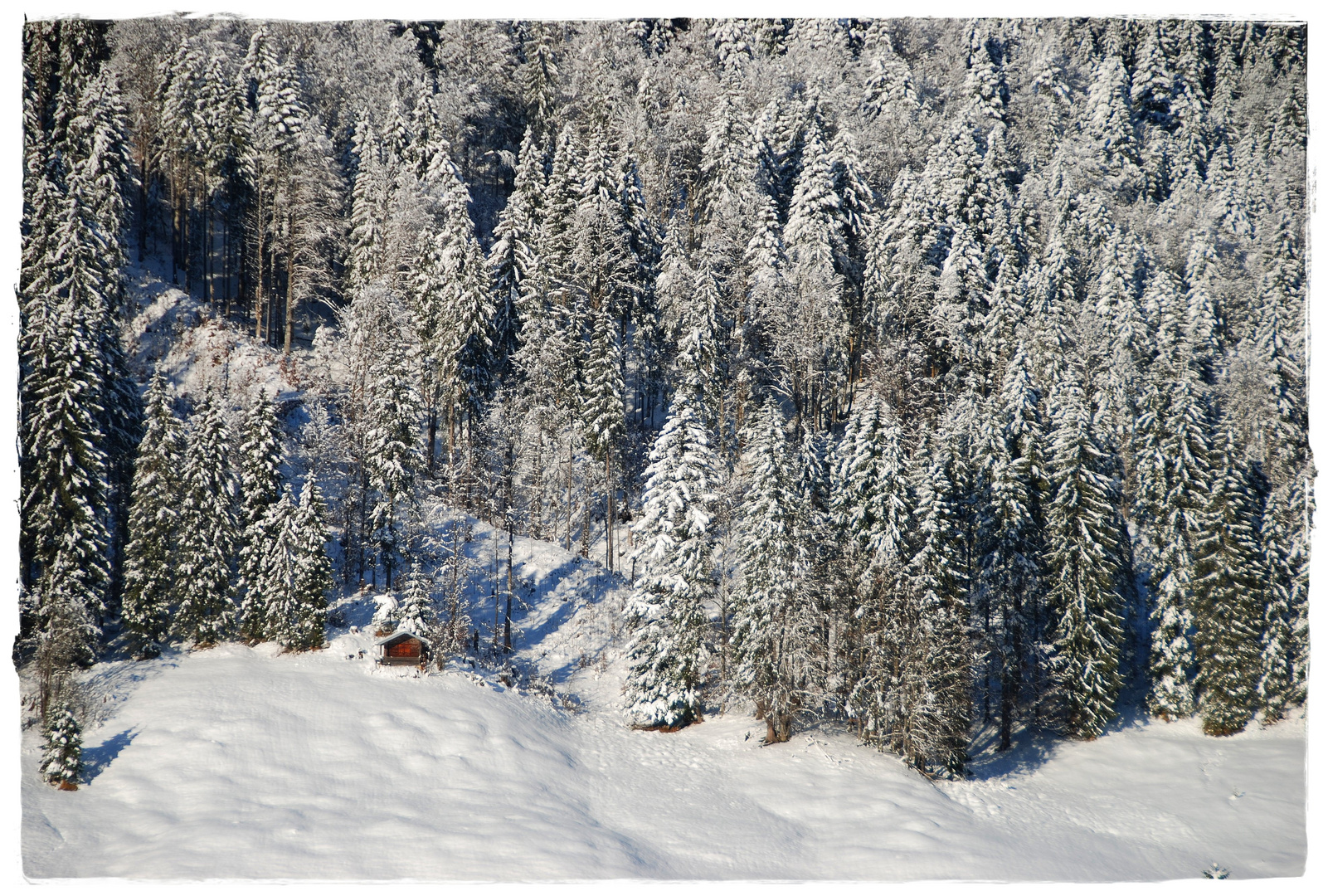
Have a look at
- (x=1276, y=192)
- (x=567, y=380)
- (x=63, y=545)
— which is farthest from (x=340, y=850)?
(x=1276, y=192)

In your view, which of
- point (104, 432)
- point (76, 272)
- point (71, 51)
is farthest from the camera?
point (104, 432)

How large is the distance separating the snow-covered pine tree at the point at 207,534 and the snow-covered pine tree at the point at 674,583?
52.5ft

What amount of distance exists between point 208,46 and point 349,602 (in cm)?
3395

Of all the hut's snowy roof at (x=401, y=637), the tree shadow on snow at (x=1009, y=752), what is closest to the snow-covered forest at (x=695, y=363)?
the tree shadow on snow at (x=1009, y=752)

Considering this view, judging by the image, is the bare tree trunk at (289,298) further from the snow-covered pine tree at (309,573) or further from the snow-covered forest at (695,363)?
the snow-covered pine tree at (309,573)

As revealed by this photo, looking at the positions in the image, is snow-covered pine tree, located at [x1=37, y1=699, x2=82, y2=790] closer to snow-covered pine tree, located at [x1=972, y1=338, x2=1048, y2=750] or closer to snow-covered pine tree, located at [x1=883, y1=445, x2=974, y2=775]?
snow-covered pine tree, located at [x1=883, y1=445, x2=974, y2=775]

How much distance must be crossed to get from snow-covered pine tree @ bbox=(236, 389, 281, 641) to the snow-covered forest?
144 millimetres

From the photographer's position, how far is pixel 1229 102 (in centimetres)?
5622

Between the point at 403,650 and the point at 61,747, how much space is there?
550 inches

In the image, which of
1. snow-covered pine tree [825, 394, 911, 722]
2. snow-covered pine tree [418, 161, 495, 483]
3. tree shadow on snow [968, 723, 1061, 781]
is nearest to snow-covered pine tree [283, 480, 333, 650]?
snow-covered pine tree [418, 161, 495, 483]

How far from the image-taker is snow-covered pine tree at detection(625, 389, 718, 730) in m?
33.3

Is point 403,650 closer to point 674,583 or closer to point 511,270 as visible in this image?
point 674,583

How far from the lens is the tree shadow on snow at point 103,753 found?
21453mm

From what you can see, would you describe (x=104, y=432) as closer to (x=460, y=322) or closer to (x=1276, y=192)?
(x=460, y=322)
